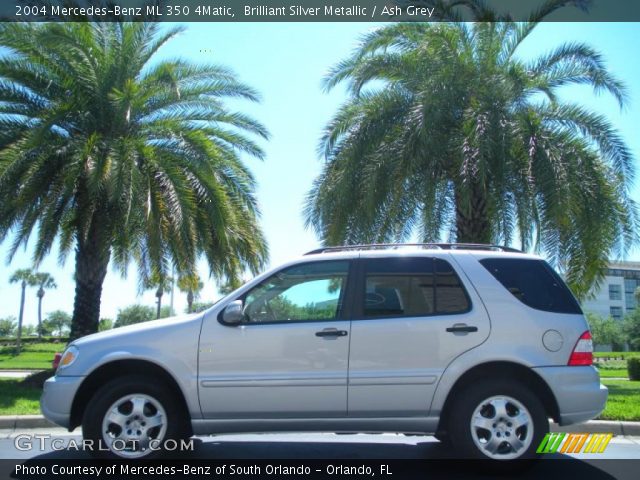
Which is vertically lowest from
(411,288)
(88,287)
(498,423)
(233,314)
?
(498,423)

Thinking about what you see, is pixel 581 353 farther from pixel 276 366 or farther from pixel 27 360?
pixel 27 360

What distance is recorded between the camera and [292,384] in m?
5.75

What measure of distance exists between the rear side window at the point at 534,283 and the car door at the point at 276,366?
5.09 ft

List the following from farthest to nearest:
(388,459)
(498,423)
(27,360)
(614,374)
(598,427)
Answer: (27,360)
(614,374)
(598,427)
(388,459)
(498,423)

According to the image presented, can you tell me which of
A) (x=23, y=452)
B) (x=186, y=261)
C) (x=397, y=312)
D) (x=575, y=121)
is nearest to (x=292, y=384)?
(x=397, y=312)

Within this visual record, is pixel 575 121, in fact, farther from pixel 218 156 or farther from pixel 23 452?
pixel 23 452

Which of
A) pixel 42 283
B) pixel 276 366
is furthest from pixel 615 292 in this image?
pixel 276 366

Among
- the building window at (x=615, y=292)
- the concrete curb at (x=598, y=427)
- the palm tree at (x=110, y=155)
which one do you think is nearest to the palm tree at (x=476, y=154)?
the palm tree at (x=110, y=155)

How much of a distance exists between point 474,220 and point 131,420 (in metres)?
9.28

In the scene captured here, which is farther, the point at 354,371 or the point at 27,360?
the point at 27,360

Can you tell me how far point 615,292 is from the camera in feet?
381

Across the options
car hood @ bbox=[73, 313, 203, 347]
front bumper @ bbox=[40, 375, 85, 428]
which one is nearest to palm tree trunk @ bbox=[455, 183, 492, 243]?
car hood @ bbox=[73, 313, 203, 347]

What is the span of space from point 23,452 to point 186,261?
7051 mm

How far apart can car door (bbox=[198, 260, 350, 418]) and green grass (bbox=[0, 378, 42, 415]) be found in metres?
4.35
